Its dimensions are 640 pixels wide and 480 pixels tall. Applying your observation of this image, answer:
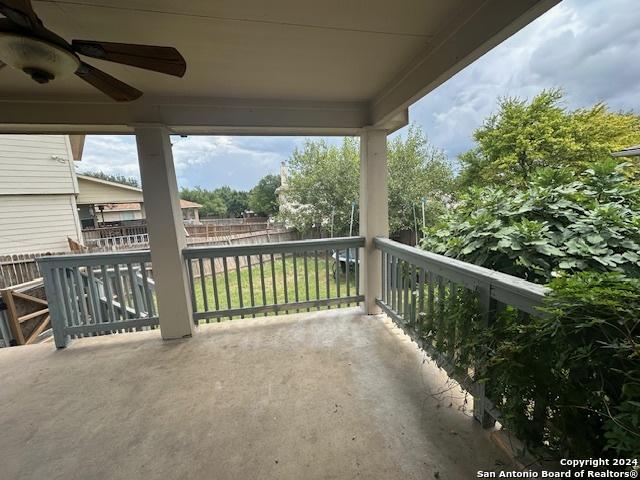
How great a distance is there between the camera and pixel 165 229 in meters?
2.55

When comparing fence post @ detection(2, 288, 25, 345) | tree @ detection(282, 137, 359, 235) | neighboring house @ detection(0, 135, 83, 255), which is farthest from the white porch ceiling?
tree @ detection(282, 137, 359, 235)

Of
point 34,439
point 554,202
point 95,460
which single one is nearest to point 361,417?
point 95,460

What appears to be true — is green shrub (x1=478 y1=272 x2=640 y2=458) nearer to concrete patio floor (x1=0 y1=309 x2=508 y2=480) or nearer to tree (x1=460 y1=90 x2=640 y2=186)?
concrete patio floor (x1=0 y1=309 x2=508 y2=480)

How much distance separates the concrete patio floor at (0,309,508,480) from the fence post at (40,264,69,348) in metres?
0.14

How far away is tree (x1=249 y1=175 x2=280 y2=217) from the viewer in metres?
13.1

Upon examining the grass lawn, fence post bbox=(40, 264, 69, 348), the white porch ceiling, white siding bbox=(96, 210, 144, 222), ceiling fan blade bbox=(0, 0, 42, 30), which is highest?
the white porch ceiling

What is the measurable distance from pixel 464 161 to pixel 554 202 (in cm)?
→ 794

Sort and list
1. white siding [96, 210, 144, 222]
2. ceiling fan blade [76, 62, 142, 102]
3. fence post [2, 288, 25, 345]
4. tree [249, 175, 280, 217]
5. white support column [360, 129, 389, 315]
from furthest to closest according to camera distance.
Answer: tree [249, 175, 280, 217] < white siding [96, 210, 144, 222] < fence post [2, 288, 25, 345] < white support column [360, 129, 389, 315] < ceiling fan blade [76, 62, 142, 102]

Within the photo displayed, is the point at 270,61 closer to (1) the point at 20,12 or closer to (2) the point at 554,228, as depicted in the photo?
(1) the point at 20,12

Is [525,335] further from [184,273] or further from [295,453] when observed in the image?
[184,273]

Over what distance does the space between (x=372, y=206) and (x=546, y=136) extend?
276 inches

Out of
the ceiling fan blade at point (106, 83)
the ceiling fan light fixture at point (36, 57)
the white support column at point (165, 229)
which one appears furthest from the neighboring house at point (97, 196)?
the ceiling fan light fixture at point (36, 57)

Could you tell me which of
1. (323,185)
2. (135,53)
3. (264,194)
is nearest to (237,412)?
(135,53)

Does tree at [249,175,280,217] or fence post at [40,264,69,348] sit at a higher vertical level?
tree at [249,175,280,217]
